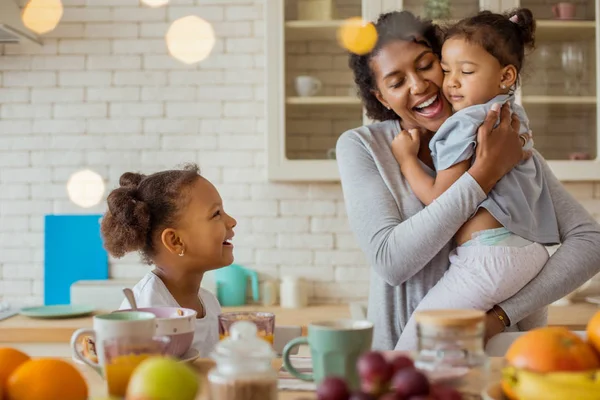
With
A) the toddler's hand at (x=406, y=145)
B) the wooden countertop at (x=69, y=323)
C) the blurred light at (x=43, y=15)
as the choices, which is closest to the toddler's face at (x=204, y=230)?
the toddler's hand at (x=406, y=145)

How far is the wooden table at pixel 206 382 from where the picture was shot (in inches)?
36.0

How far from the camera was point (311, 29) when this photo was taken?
323 cm

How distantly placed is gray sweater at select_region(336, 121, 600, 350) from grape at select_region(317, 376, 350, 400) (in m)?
0.89

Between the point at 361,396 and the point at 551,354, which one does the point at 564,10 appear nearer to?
the point at 551,354

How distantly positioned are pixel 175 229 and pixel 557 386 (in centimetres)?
127

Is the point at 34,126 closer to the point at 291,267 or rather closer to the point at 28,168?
the point at 28,168

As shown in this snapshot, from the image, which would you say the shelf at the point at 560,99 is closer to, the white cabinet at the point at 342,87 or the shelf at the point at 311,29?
the white cabinet at the point at 342,87

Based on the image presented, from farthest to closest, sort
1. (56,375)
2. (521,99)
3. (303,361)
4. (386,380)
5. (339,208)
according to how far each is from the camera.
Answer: (339,208) < (521,99) < (303,361) < (56,375) < (386,380)

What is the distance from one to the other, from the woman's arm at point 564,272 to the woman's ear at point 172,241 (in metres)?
0.83

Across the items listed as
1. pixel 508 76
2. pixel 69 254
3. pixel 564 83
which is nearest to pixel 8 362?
pixel 508 76

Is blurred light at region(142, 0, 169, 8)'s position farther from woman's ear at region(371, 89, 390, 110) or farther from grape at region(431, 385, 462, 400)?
grape at region(431, 385, 462, 400)

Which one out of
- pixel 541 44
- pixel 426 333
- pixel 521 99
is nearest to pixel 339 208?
pixel 521 99

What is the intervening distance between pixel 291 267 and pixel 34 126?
143 cm

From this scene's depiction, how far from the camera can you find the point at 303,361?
127 cm
